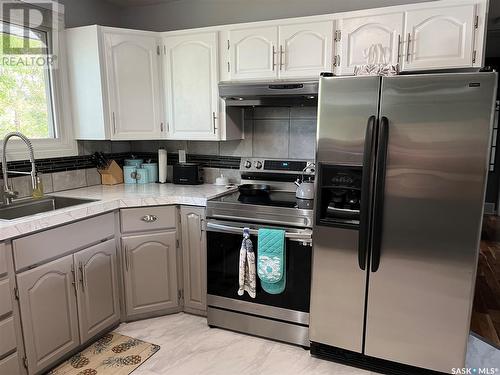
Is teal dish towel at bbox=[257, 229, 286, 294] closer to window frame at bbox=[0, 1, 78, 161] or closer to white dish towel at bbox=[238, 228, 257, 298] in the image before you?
white dish towel at bbox=[238, 228, 257, 298]

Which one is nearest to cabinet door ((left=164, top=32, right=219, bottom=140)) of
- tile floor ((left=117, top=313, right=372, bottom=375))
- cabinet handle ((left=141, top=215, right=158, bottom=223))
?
cabinet handle ((left=141, top=215, right=158, bottom=223))

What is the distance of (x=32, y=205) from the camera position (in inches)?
93.6

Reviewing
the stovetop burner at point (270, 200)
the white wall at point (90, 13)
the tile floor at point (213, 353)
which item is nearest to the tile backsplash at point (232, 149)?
the stovetop burner at point (270, 200)

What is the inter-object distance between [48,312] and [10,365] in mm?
285

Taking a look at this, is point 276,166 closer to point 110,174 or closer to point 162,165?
point 162,165

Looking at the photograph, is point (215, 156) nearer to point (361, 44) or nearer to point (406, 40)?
point (361, 44)

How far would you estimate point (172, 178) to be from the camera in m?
3.14

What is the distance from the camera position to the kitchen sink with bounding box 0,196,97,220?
2215 mm

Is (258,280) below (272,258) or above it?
below

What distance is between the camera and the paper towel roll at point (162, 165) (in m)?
3.05

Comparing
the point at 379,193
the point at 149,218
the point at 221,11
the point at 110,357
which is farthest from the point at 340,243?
the point at 221,11

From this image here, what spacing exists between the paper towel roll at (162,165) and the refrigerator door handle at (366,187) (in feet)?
5.89

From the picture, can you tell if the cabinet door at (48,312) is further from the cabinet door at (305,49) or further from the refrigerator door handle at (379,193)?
the cabinet door at (305,49)

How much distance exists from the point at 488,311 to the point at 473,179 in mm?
1588
